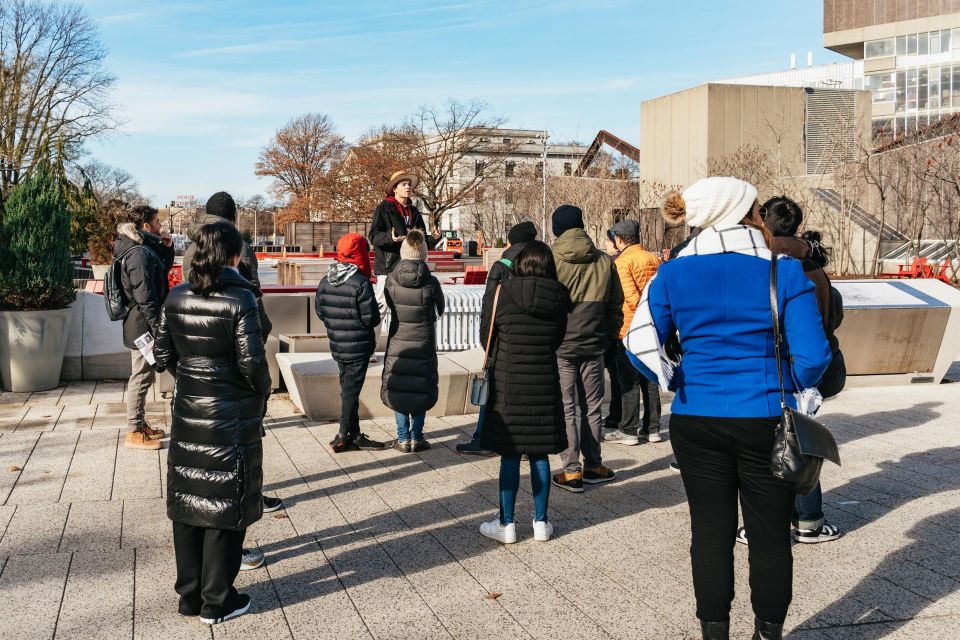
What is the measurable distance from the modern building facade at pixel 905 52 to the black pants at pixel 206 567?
2832 inches

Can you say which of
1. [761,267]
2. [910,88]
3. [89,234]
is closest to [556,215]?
[761,267]

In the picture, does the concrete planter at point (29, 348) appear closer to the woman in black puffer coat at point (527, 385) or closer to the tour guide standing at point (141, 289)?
the tour guide standing at point (141, 289)

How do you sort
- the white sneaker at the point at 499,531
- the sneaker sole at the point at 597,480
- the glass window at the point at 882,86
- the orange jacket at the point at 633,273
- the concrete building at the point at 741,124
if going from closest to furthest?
the white sneaker at the point at 499,531, the sneaker sole at the point at 597,480, the orange jacket at the point at 633,273, the concrete building at the point at 741,124, the glass window at the point at 882,86

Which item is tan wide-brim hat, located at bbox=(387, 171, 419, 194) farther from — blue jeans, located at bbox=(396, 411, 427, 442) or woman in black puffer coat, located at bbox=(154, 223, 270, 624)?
woman in black puffer coat, located at bbox=(154, 223, 270, 624)

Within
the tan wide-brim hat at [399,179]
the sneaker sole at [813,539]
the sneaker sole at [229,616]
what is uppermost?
the tan wide-brim hat at [399,179]

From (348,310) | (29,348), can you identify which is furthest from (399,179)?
(29,348)

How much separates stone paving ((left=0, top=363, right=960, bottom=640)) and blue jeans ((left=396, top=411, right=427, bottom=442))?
173mm

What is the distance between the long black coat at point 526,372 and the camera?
206 inches

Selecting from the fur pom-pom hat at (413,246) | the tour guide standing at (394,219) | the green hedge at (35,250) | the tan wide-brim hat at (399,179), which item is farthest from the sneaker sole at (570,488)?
the green hedge at (35,250)

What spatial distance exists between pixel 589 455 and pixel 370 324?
2064 mm

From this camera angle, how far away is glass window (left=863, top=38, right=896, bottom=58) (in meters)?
73.9

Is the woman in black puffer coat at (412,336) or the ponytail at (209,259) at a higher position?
the ponytail at (209,259)

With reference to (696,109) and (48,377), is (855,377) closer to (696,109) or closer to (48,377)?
(48,377)

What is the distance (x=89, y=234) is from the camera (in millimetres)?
32281
